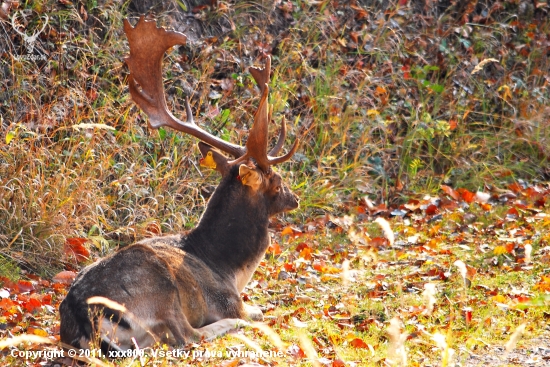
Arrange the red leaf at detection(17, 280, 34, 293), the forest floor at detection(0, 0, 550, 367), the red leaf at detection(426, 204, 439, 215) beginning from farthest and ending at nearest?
the red leaf at detection(426, 204, 439, 215)
the red leaf at detection(17, 280, 34, 293)
the forest floor at detection(0, 0, 550, 367)

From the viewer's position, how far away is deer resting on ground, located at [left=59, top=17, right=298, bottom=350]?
18.1 feet

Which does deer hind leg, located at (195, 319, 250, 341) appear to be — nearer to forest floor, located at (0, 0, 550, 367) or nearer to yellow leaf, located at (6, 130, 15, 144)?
forest floor, located at (0, 0, 550, 367)

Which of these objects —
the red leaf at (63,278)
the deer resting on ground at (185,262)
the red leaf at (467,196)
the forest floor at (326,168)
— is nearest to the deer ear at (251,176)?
the deer resting on ground at (185,262)

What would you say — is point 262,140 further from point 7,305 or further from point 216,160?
point 7,305

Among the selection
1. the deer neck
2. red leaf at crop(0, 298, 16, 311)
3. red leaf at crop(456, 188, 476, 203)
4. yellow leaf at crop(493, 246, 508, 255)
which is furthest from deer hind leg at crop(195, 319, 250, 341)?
red leaf at crop(456, 188, 476, 203)

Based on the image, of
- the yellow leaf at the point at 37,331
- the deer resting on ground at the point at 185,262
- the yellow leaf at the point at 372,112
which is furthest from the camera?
the yellow leaf at the point at 372,112

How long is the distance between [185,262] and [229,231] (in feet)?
1.74

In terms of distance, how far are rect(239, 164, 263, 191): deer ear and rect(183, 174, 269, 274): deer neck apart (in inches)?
3.8

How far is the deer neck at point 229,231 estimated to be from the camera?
265 inches

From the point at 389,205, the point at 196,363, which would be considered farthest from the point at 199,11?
the point at 196,363

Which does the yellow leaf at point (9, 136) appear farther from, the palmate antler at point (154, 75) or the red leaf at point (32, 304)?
the red leaf at point (32, 304)

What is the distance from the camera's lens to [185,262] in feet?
21.0

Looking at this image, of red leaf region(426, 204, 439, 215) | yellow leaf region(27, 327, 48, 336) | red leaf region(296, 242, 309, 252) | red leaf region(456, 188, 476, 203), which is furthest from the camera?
red leaf region(456, 188, 476, 203)

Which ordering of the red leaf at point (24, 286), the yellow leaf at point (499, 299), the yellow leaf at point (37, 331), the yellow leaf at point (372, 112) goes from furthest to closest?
the yellow leaf at point (372, 112), the red leaf at point (24, 286), the yellow leaf at point (499, 299), the yellow leaf at point (37, 331)
